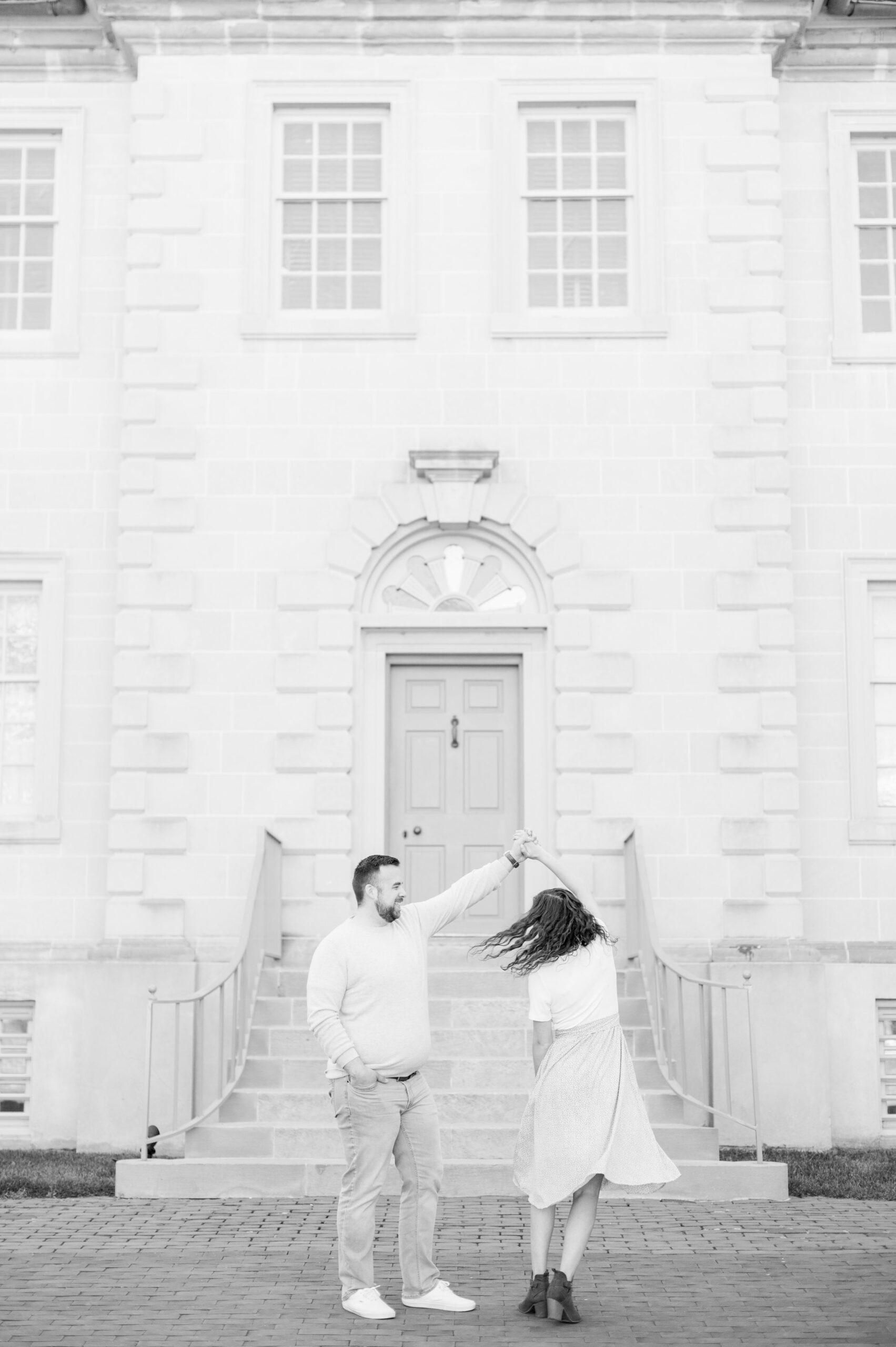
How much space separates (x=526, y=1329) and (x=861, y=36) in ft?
36.1

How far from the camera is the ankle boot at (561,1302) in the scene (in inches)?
251

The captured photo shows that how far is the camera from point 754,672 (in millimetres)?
12219

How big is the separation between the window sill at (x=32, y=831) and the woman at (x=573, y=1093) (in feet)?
21.7

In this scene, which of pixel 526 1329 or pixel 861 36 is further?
pixel 861 36

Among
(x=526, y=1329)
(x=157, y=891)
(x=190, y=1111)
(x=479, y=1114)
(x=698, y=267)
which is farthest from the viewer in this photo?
(x=698, y=267)

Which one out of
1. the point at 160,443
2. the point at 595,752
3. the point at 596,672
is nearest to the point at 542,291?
the point at 596,672

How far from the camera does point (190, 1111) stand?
36.6 feet

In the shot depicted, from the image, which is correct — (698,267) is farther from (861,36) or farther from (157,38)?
(157,38)

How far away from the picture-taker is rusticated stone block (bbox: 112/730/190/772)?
12141mm

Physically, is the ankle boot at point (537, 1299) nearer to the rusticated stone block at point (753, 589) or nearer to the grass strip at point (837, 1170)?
the grass strip at point (837, 1170)

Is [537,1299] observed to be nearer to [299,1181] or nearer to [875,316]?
[299,1181]

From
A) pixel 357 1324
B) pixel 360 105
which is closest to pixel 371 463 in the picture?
pixel 360 105

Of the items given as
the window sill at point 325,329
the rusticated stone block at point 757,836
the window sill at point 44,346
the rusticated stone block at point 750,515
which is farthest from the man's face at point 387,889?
the window sill at point 44,346

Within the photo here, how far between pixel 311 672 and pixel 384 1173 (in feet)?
19.8
